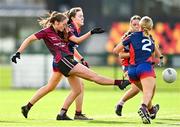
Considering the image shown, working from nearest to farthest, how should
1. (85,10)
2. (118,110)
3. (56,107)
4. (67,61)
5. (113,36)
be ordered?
(67,61) < (118,110) < (56,107) < (113,36) < (85,10)

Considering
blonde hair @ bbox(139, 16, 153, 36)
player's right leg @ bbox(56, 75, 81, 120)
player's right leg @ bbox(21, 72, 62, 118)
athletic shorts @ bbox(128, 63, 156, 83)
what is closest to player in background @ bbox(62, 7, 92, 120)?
player's right leg @ bbox(56, 75, 81, 120)

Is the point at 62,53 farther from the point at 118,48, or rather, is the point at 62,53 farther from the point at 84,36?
the point at 118,48

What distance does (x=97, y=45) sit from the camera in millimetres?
42531

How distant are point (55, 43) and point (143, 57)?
1547mm

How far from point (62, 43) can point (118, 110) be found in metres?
2.02

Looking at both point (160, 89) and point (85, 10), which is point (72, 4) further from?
point (160, 89)

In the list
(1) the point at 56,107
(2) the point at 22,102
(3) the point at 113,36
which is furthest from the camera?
(3) the point at 113,36

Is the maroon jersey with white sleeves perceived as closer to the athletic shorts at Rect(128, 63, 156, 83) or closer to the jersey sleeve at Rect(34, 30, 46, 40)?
the jersey sleeve at Rect(34, 30, 46, 40)

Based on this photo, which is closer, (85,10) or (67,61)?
(67,61)

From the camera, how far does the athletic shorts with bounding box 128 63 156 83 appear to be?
13.7 metres

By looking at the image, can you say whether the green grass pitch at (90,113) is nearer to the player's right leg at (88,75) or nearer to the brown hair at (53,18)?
the player's right leg at (88,75)

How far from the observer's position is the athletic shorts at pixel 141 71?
13703 millimetres

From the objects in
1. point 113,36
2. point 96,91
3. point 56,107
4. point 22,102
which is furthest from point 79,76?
point 113,36

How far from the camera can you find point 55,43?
561 inches
